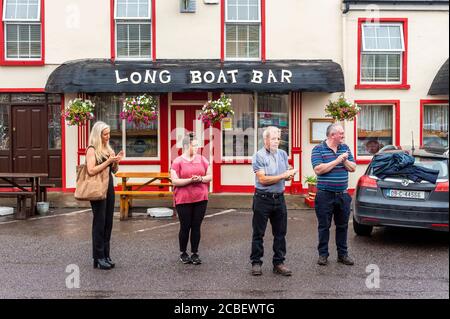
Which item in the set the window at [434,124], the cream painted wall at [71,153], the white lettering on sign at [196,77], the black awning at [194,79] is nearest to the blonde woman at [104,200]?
the black awning at [194,79]

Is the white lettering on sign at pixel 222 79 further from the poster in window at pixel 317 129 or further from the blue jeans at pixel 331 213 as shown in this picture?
the blue jeans at pixel 331 213

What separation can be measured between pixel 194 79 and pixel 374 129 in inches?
187

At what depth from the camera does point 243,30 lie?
47.9ft

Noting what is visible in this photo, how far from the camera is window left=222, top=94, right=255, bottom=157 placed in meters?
14.7

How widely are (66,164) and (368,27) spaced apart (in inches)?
319

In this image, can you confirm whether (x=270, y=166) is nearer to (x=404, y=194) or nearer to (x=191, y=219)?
(x=191, y=219)

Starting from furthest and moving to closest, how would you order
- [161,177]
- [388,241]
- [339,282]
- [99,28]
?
[99,28]
[161,177]
[388,241]
[339,282]

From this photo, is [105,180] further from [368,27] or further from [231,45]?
[368,27]

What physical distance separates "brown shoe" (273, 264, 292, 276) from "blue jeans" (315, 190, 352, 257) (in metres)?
0.71

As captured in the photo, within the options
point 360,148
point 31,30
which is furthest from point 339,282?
point 31,30

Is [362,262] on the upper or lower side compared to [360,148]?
lower

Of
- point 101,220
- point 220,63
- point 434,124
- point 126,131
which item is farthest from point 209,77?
point 101,220

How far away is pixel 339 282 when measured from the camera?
6938 millimetres

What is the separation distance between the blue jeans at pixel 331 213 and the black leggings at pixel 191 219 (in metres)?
1.52
